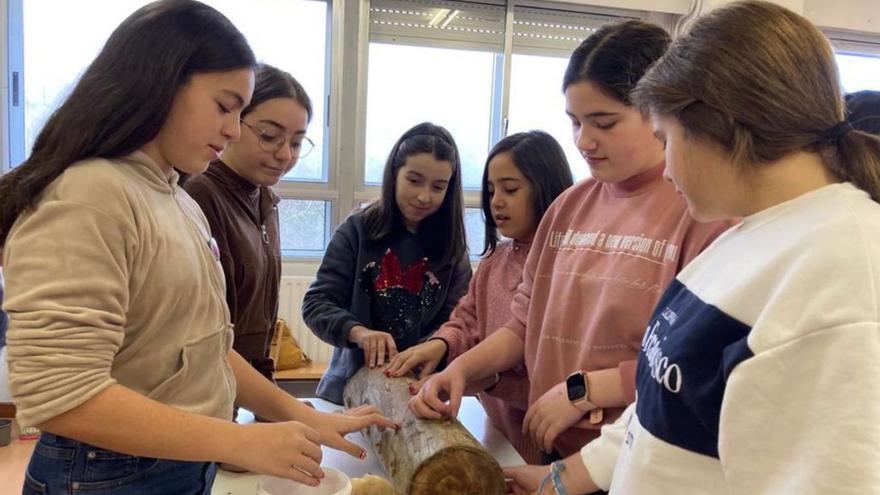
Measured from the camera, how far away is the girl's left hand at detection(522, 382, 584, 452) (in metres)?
1.10

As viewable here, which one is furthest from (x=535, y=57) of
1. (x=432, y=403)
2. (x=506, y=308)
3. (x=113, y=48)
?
(x=113, y=48)

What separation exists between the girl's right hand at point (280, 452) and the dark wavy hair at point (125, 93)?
39 cm

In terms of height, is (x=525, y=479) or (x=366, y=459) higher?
(x=525, y=479)

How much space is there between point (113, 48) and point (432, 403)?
78cm

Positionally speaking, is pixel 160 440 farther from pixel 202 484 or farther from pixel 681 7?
pixel 681 7

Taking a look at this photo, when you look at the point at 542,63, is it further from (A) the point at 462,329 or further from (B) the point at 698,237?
(B) the point at 698,237

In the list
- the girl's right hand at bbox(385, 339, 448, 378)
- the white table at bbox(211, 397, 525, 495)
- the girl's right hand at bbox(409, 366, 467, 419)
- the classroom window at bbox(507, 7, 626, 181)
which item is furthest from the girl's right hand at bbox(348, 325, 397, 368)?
the classroom window at bbox(507, 7, 626, 181)

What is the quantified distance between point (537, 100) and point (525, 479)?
2.94m

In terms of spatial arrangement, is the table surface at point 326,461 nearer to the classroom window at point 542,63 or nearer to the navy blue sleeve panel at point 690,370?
the navy blue sleeve panel at point 690,370

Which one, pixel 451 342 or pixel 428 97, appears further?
pixel 428 97

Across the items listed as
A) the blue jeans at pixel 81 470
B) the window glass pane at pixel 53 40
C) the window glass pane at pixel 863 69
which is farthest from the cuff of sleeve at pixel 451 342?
the window glass pane at pixel 863 69

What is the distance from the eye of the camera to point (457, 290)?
6.14 ft

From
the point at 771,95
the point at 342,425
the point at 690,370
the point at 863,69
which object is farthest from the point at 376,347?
the point at 863,69

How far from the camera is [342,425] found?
1.18 metres
